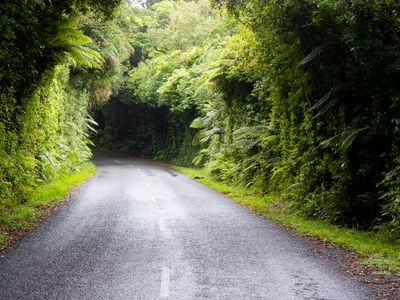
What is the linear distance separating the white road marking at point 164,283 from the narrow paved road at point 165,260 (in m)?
0.01

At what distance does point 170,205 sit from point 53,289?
830 cm

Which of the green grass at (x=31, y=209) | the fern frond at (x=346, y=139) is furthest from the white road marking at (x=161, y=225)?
the fern frond at (x=346, y=139)

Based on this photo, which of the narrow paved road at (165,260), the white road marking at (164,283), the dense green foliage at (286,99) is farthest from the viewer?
the dense green foliage at (286,99)

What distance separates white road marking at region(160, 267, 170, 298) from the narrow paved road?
14mm

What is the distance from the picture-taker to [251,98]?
21531 mm

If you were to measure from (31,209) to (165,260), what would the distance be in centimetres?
628

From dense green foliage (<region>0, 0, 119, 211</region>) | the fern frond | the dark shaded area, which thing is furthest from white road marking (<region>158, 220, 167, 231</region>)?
the dark shaded area

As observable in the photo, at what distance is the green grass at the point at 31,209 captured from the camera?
1035 cm

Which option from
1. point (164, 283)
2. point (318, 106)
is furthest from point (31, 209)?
point (318, 106)

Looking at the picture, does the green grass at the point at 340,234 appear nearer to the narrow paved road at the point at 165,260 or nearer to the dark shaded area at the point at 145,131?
the narrow paved road at the point at 165,260

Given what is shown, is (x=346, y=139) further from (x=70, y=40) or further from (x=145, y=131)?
(x=145, y=131)

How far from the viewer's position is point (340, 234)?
10.6 metres

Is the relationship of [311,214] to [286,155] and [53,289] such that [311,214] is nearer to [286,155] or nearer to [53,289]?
[286,155]

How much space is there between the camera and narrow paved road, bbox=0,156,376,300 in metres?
6.49
